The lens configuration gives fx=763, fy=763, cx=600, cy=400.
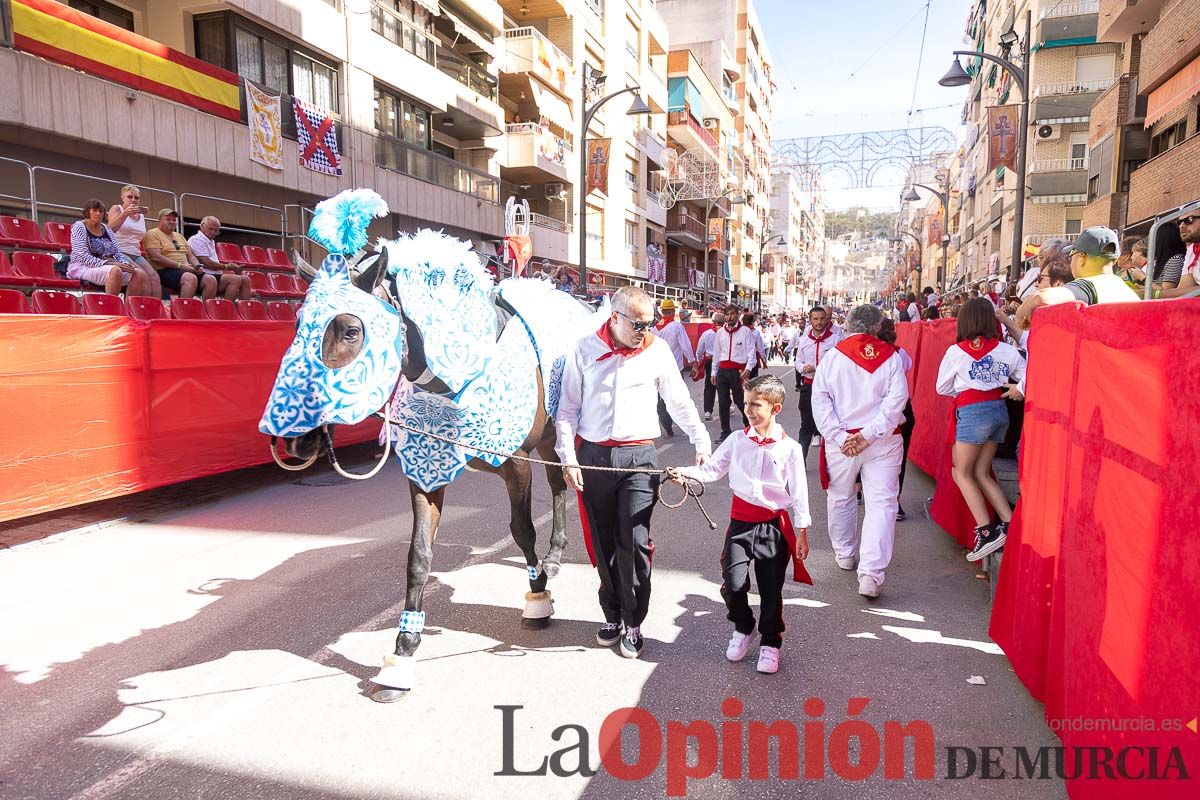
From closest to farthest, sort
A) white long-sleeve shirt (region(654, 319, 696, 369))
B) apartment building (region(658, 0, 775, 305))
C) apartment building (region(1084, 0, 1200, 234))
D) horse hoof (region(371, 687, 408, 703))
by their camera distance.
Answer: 1. horse hoof (region(371, 687, 408, 703))
2. white long-sleeve shirt (region(654, 319, 696, 369))
3. apartment building (region(1084, 0, 1200, 234))
4. apartment building (region(658, 0, 775, 305))

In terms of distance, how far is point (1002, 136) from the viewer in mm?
23141

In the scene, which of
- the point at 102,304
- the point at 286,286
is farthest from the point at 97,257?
the point at 286,286

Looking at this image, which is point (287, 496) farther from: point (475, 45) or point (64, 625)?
point (475, 45)

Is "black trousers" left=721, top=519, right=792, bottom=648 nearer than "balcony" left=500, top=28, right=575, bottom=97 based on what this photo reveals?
Yes

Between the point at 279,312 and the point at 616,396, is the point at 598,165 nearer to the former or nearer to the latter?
the point at 279,312

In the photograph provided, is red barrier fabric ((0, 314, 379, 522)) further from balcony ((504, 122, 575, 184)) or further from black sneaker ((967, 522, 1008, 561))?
balcony ((504, 122, 575, 184))

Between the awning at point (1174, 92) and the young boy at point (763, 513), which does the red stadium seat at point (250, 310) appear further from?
the awning at point (1174, 92)

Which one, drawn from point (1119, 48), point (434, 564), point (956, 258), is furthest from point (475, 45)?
point (956, 258)

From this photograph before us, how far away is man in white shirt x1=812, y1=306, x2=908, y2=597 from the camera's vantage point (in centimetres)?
495

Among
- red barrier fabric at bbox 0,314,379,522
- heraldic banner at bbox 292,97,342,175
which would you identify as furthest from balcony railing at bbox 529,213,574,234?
red barrier fabric at bbox 0,314,379,522

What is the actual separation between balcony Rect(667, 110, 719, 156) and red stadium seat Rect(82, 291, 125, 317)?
128ft

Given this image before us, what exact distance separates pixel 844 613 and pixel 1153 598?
2.51 m

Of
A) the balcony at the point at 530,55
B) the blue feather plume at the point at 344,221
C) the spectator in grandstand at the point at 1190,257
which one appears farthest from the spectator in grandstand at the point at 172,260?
the balcony at the point at 530,55

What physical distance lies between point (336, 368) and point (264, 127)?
49.7 feet
